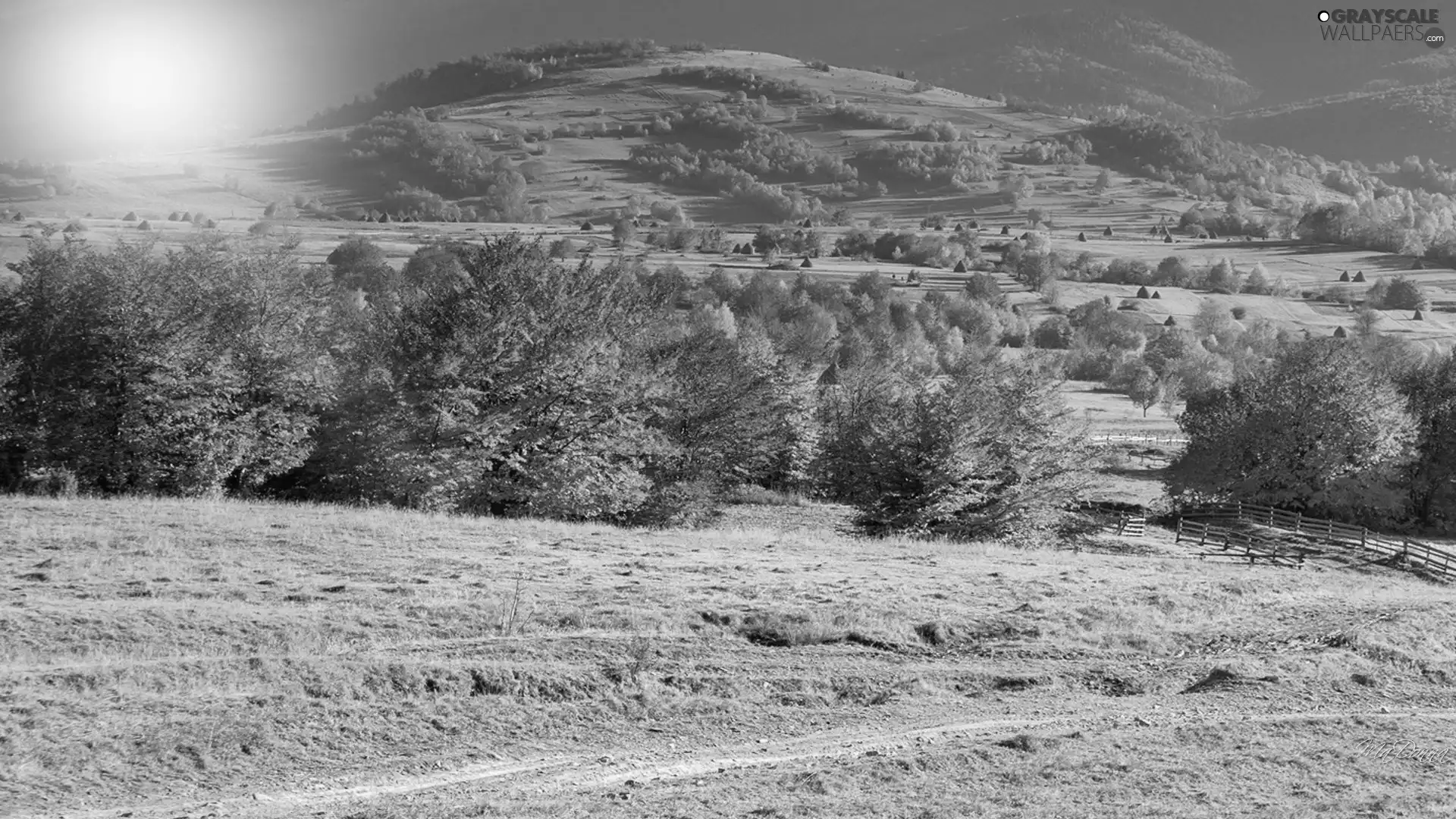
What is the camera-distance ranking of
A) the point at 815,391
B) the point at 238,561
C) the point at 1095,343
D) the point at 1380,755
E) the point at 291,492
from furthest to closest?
1. the point at 1095,343
2. the point at 815,391
3. the point at 291,492
4. the point at 238,561
5. the point at 1380,755

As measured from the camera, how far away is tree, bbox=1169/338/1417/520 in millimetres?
63812

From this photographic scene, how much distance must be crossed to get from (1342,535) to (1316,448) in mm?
10029

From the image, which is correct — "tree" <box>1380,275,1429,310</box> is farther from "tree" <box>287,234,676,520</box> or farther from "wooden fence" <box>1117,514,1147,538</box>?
"tree" <box>287,234,676,520</box>

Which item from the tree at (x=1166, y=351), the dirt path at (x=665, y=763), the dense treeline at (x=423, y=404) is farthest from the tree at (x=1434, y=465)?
the dirt path at (x=665, y=763)

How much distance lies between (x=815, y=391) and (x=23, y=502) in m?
50.0

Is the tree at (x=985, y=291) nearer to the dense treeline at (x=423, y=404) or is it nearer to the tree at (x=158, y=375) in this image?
the dense treeline at (x=423, y=404)

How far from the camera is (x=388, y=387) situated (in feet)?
134

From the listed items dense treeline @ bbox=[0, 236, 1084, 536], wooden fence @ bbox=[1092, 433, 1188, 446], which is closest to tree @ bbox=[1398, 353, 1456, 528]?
wooden fence @ bbox=[1092, 433, 1188, 446]

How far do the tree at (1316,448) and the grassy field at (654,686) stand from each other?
127 feet

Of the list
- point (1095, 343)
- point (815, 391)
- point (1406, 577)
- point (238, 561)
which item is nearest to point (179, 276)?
point (238, 561)

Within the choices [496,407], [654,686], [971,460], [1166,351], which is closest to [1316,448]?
A: [971,460]

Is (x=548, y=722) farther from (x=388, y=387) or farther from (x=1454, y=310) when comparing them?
(x=1454, y=310)

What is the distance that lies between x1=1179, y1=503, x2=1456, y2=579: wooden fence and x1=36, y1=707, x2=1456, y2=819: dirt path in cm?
3419

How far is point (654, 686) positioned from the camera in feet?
58.8
